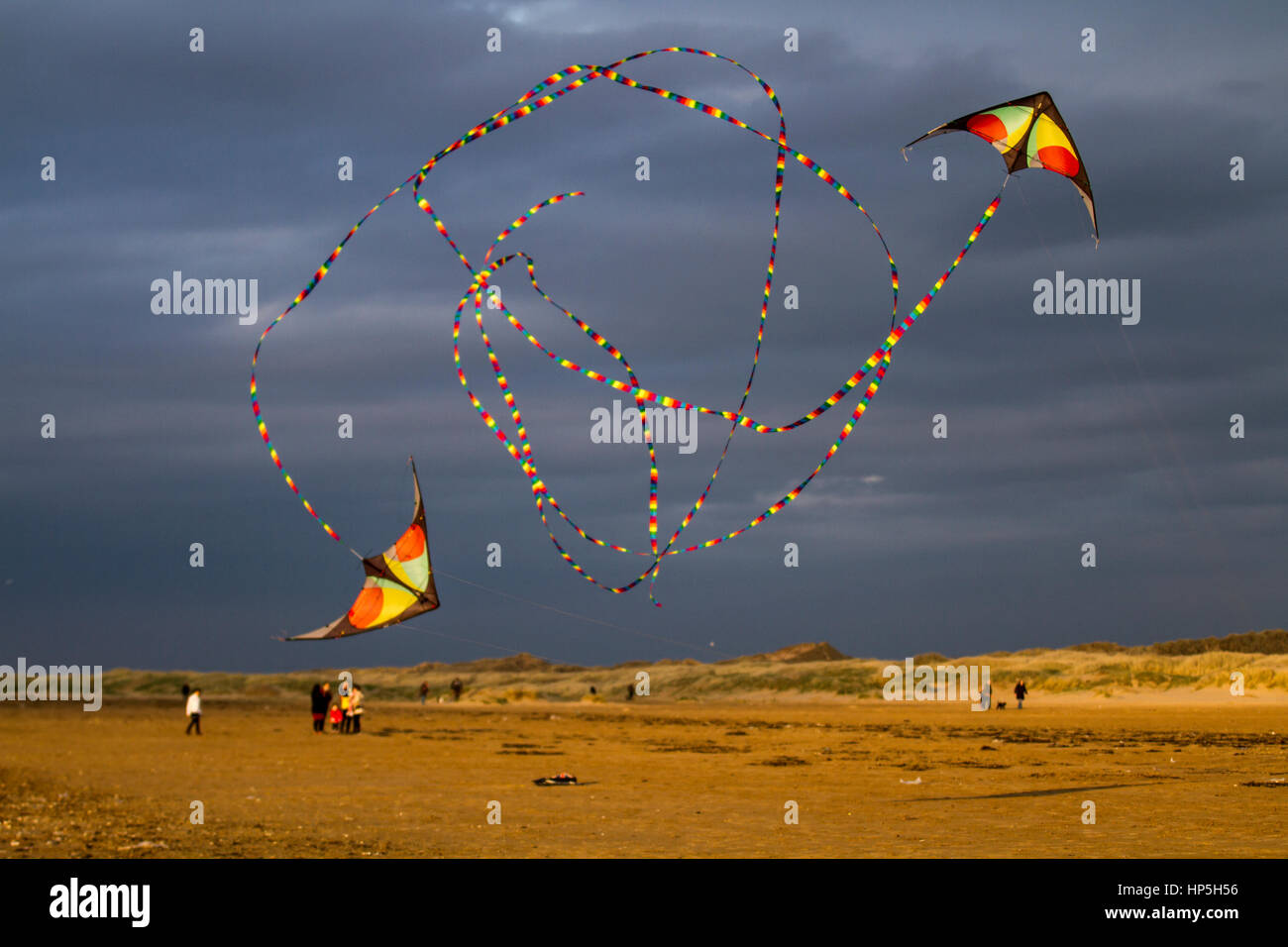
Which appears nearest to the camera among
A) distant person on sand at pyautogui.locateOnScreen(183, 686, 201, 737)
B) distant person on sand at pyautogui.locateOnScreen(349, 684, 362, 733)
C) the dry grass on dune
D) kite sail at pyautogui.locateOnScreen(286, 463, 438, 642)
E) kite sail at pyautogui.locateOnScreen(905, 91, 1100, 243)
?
kite sail at pyautogui.locateOnScreen(905, 91, 1100, 243)

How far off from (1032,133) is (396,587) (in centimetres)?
1728

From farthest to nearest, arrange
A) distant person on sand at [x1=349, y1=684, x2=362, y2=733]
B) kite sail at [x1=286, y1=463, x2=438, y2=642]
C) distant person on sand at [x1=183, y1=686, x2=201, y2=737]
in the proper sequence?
1. distant person on sand at [x1=349, y1=684, x2=362, y2=733]
2. distant person on sand at [x1=183, y1=686, x2=201, y2=737]
3. kite sail at [x1=286, y1=463, x2=438, y2=642]

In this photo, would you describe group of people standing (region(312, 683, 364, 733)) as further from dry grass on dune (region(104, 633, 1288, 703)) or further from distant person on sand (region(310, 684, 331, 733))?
dry grass on dune (region(104, 633, 1288, 703))

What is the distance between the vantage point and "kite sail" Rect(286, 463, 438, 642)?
27844mm

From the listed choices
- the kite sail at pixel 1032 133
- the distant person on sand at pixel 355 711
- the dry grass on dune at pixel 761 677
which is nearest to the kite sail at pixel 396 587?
the distant person on sand at pixel 355 711

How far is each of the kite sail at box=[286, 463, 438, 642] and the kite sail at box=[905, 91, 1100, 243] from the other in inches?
614

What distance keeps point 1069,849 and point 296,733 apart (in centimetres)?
2911

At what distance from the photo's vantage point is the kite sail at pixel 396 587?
91.4 feet

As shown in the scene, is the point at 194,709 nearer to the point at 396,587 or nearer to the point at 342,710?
the point at 342,710

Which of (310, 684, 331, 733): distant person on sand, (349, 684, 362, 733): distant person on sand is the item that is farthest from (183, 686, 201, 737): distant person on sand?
(349, 684, 362, 733): distant person on sand

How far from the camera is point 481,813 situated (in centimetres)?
1750
